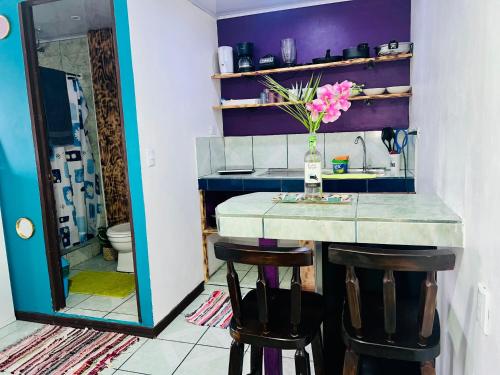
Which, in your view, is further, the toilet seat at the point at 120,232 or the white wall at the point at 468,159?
the toilet seat at the point at 120,232

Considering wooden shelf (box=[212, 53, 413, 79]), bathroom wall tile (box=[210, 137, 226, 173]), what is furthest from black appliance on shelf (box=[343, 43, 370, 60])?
bathroom wall tile (box=[210, 137, 226, 173])

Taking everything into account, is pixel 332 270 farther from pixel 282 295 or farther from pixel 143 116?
pixel 143 116

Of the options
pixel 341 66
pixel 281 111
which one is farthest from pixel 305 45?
pixel 281 111

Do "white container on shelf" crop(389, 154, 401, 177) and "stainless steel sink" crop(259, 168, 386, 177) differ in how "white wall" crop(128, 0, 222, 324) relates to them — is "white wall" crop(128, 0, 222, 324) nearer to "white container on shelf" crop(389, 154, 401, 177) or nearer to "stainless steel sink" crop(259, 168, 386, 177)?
"stainless steel sink" crop(259, 168, 386, 177)

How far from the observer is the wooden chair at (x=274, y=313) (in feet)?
3.92

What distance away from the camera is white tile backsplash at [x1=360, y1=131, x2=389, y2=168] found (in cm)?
341

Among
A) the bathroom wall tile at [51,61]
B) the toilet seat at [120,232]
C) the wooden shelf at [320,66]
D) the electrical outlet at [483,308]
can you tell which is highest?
the bathroom wall tile at [51,61]

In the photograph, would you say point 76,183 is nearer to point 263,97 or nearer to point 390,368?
point 263,97

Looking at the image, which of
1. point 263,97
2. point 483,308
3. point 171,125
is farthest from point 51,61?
point 483,308

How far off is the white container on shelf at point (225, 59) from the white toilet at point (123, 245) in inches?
71.5

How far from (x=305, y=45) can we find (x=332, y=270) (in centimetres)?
255

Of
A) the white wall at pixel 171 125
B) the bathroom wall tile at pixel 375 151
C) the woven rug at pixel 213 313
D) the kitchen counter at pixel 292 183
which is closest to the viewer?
the white wall at pixel 171 125

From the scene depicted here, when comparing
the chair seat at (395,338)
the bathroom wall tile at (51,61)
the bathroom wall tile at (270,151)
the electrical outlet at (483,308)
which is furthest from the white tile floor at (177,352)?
the bathroom wall tile at (51,61)

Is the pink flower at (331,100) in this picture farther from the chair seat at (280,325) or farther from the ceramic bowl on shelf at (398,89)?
the ceramic bowl on shelf at (398,89)
